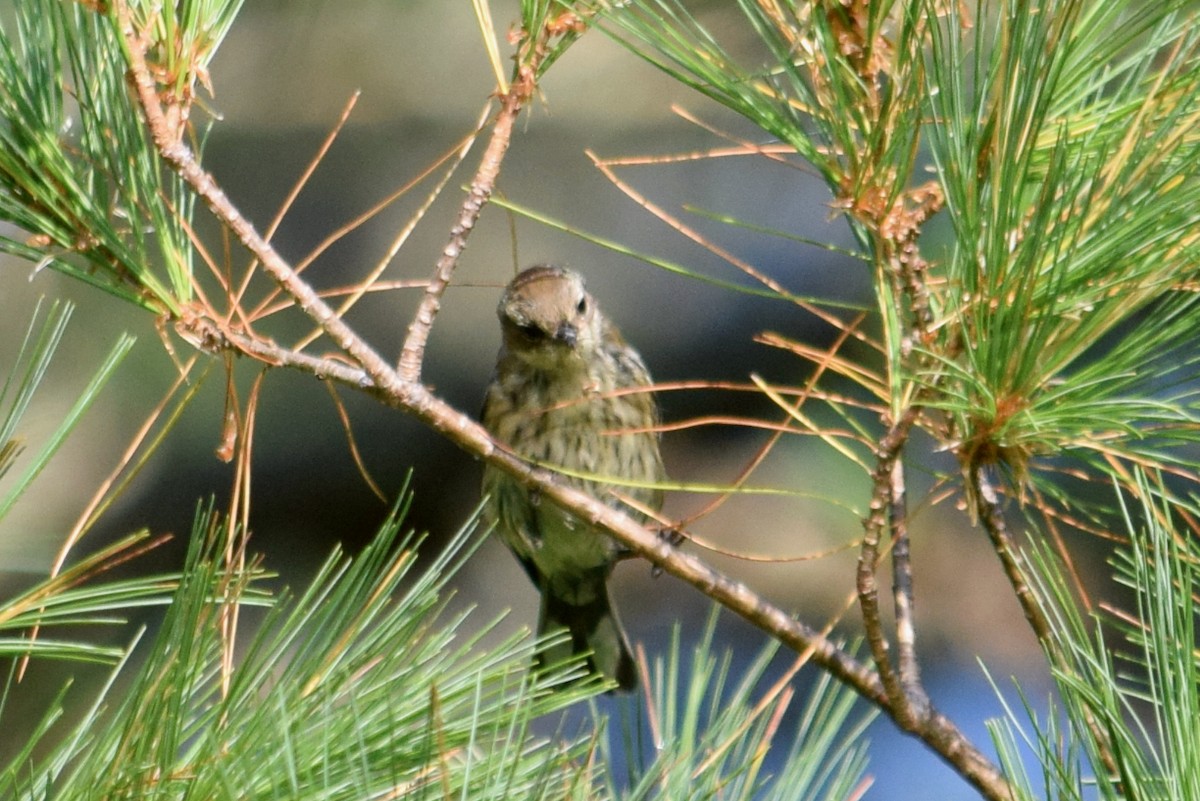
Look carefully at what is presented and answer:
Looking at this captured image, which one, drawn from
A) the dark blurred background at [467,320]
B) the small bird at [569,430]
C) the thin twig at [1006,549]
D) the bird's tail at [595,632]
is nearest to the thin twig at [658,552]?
the thin twig at [1006,549]

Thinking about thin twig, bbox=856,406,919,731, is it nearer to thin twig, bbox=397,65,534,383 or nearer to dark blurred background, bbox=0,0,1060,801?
thin twig, bbox=397,65,534,383

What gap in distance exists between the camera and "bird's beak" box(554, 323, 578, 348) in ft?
10.9

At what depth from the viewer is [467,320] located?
18.0 ft

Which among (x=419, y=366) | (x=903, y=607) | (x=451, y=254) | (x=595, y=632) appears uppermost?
(x=451, y=254)

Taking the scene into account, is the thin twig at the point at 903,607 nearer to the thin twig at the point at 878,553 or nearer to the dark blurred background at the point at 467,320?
the thin twig at the point at 878,553

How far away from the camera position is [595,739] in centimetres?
125

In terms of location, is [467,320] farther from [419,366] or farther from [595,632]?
[419,366]

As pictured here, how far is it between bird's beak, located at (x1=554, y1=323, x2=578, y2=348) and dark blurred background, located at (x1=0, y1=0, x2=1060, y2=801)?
1.50 m

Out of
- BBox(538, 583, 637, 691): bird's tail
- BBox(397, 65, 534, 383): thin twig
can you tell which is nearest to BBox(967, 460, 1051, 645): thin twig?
BBox(397, 65, 534, 383): thin twig


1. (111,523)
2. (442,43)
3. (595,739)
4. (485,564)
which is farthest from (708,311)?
(595,739)

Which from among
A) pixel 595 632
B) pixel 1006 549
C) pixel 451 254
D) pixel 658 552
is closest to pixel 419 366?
pixel 451 254

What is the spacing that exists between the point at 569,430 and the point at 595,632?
→ 3.03 ft

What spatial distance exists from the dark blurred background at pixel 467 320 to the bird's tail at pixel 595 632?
2.03 ft

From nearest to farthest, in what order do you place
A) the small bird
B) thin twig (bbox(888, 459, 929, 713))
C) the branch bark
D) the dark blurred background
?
the branch bark → thin twig (bbox(888, 459, 929, 713)) → the small bird → the dark blurred background
